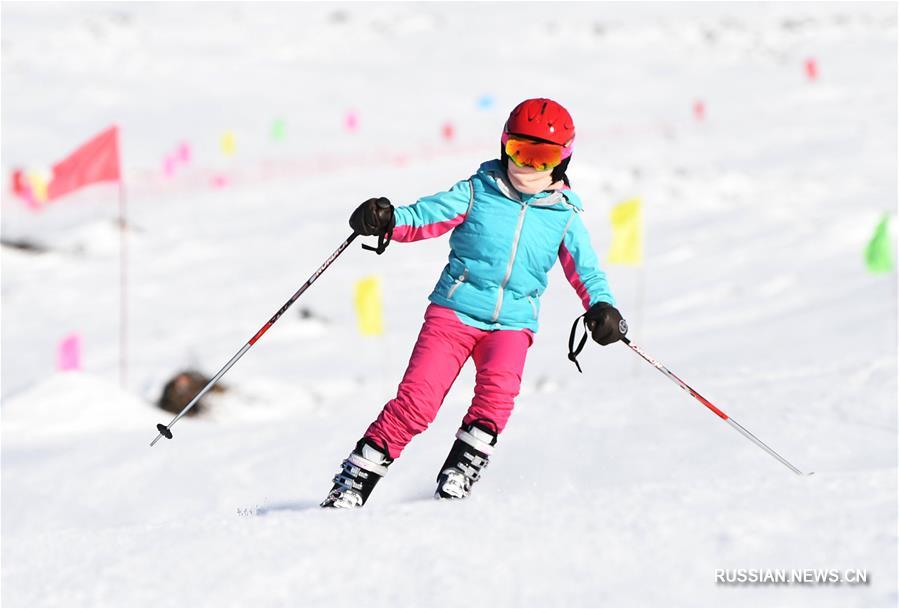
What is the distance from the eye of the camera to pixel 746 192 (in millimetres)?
19859

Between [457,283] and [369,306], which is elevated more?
[457,283]

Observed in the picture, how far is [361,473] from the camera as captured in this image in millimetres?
3840

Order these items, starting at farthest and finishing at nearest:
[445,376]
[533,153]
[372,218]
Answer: [445,376], [533,153], [372,218]

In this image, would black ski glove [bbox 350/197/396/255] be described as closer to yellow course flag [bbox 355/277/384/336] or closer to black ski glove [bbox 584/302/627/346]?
black ski glove [bbox 584/302/627/346]

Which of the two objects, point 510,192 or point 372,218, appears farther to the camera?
point 510,192

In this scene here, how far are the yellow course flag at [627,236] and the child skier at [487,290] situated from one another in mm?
6529

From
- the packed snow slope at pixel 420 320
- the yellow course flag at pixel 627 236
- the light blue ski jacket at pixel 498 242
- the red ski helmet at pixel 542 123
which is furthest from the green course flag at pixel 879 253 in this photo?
the red ski helmet at pixel 542 123

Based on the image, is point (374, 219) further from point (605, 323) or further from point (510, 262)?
point (605, 323)

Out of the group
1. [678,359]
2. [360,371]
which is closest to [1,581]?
[678,359]

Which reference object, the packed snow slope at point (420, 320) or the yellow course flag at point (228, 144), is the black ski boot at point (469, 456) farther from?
the yellow course flag at point (228, 144)

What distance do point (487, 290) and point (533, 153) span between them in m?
0.52

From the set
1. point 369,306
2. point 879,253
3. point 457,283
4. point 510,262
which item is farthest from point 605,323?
point 879,253

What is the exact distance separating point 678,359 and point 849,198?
30.1ft

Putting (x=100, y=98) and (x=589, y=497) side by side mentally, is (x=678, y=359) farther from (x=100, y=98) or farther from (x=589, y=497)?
(x=100, y=98)
